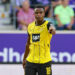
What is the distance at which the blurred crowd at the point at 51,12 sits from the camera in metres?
8.27

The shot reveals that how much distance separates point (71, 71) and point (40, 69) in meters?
2.75

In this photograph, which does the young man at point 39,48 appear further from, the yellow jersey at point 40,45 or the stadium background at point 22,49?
the stadium background at point 22,49

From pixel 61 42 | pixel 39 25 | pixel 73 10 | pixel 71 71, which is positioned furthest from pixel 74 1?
pixel 39 25

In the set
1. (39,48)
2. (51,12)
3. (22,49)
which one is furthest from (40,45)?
(51,12)

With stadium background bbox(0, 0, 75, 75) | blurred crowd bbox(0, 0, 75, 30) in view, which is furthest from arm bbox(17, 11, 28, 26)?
stadium background bbox(0, 0, 75, 75)

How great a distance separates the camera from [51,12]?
859 centimetres

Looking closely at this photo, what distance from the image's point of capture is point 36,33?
3.95 metres

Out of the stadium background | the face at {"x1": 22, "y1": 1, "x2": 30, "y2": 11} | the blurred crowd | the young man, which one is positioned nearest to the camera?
the young man

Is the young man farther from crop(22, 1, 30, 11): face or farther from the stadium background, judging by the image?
crop(22, 1, 30, 11): face

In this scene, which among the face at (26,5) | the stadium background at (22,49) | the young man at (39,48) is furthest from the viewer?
the face at (26,5)

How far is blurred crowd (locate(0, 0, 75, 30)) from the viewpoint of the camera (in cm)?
827

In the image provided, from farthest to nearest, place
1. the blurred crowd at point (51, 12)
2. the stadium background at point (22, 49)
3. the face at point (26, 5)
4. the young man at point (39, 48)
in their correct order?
the face at point (26, 5)
the blurred crowd at point (51, 12)
the stadium background at point (22, 49)
the young man at point (39, 48)

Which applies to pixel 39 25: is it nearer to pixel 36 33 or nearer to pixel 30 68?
pixel 36 33

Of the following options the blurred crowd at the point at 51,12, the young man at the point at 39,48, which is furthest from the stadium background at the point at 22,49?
the young man at the point at 39,48
